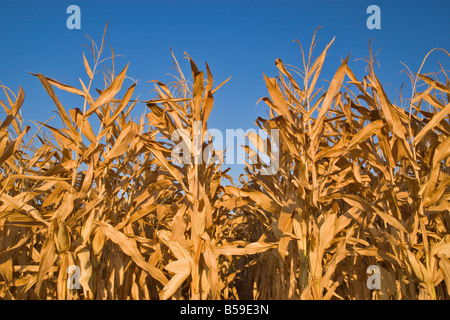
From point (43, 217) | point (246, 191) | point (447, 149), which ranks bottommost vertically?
point (43, 217)

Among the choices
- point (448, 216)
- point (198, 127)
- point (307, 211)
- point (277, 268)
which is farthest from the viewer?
Result: point (277, 268)

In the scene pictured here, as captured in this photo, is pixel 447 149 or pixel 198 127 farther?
pixel 198 127

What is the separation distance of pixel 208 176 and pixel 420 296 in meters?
1.59

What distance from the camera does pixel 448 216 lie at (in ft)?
7.78
